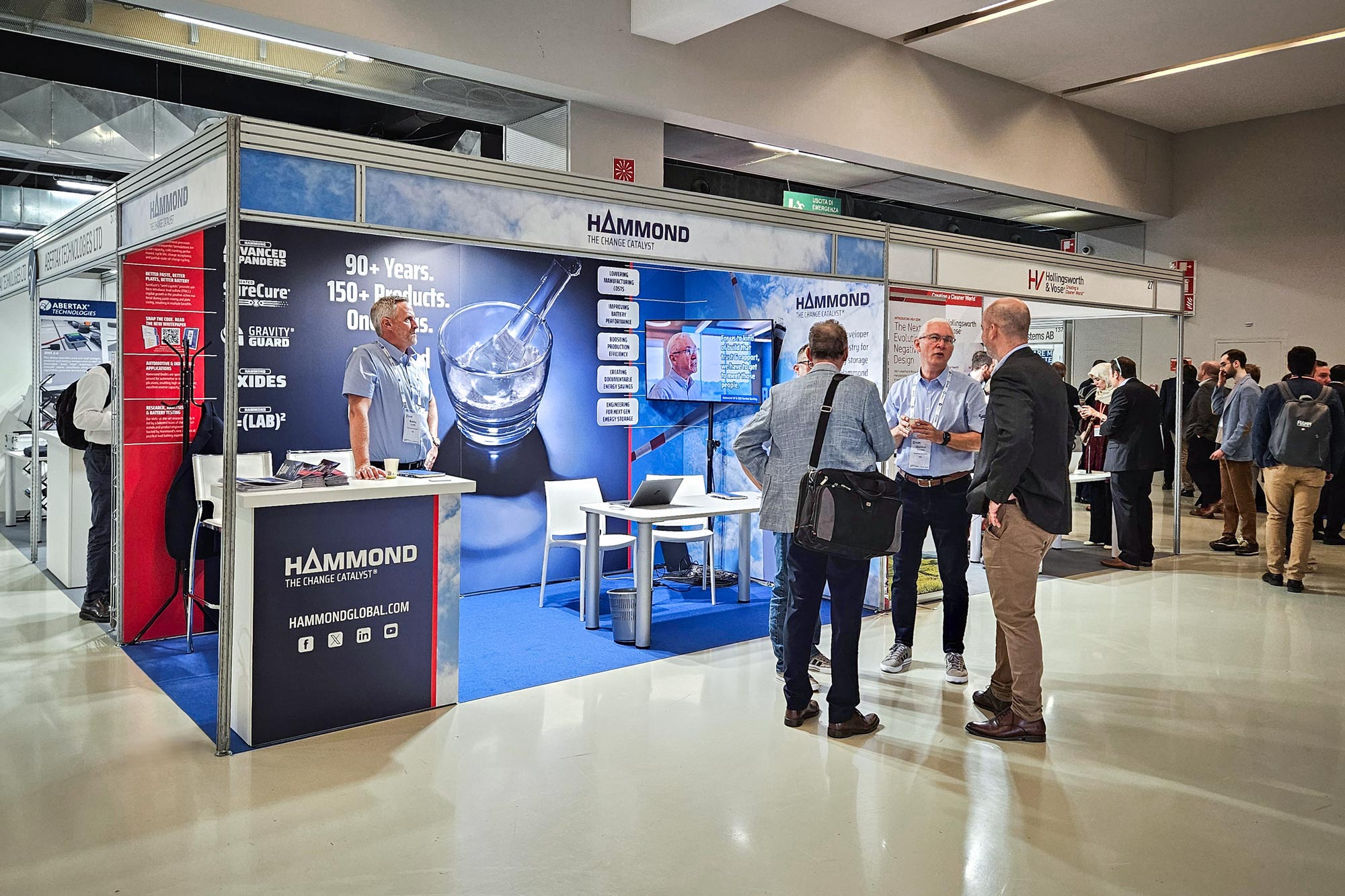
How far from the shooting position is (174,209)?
4.08 m

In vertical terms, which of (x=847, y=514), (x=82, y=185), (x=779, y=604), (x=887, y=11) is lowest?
(x=779, y=604)

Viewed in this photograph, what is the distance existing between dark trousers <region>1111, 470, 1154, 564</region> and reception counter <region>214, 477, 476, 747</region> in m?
5.64

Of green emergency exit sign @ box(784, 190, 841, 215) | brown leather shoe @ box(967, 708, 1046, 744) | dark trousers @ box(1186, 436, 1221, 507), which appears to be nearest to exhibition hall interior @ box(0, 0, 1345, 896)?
brown leather shoe @ box(967, 708, 1046, 744)

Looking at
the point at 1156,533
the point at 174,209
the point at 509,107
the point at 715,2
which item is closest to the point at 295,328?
the point at 174,209

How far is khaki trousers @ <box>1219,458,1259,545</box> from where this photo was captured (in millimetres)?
8258

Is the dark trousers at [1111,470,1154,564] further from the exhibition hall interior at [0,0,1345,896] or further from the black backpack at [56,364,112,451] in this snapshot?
the black backpack at [56,364,112,451]

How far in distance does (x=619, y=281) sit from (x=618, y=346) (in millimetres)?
471

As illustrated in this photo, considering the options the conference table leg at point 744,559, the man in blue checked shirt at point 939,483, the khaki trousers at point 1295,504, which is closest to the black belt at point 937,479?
the man in blue checked shirt at point 939,483

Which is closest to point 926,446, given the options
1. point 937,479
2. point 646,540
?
point 937,479

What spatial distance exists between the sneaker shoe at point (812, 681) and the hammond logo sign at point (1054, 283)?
3600 mm

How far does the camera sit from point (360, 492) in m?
3.87

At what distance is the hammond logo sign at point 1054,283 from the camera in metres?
6.75

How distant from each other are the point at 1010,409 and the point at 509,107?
3853mm

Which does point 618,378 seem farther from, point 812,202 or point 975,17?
point 975,17
